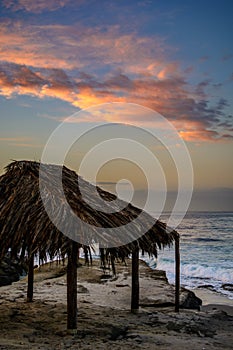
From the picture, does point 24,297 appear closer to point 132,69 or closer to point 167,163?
point 132,69

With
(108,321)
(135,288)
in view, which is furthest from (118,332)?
(135,288)

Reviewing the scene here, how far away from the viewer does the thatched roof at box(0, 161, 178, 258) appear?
565 cm

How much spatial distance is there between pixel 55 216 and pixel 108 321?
2.57m

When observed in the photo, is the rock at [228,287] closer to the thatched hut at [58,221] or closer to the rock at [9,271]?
the rock at [9,271]

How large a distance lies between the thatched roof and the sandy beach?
4.32ft

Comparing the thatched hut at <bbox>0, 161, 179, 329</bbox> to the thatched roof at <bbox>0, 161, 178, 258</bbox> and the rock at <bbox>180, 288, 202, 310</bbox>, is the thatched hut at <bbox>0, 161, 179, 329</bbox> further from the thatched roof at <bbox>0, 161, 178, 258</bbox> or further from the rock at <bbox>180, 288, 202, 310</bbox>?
the rock at <bbox>180, 288, 202, 310</bbox>

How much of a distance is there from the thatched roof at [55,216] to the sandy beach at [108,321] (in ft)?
4.32

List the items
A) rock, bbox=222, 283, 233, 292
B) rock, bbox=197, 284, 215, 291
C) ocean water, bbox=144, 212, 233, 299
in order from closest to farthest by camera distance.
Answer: rock, bbox=222, 283, 233, 292, rock, bbox=197, 284, 215, 291, ocean water, bbox=144, 212, 233, 299

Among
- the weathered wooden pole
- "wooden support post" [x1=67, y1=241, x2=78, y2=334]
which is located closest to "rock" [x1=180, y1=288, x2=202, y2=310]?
the weathered wooden pole

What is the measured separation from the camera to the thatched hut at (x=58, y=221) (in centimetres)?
565

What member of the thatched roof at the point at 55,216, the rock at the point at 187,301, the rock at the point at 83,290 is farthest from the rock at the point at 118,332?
the rock at the point at 83,290

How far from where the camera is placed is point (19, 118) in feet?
43.0

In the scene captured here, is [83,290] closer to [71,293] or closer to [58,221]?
[71,293]

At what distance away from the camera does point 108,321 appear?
7.06 meters
